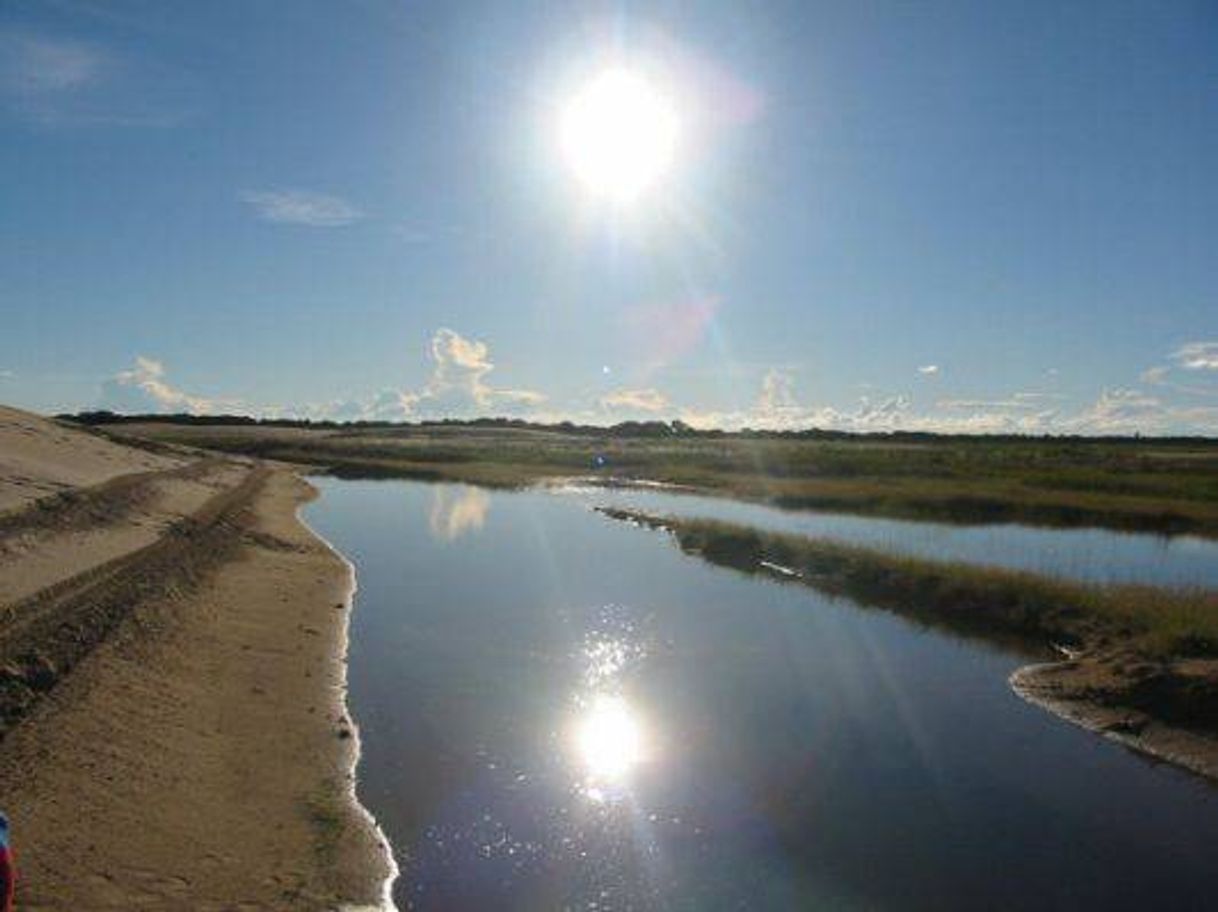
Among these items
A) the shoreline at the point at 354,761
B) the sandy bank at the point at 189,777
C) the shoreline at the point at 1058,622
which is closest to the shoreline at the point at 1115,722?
the shoreline at the point at 1058,622

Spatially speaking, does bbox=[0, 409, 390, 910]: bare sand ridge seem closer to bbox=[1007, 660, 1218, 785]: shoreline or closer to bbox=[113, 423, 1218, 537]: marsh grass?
bbox=[1007, 660, 1218, 785]: shoreline

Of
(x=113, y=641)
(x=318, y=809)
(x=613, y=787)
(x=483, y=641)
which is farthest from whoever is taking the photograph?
(x=483, y=641)

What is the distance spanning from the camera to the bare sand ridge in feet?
32.6

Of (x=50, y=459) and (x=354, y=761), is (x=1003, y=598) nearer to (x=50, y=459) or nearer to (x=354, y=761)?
(x=354, y=761)

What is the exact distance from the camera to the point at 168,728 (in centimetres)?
1359

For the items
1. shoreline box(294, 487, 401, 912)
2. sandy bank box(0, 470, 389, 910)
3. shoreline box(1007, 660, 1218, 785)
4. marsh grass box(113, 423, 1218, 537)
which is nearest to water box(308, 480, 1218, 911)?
shoreline box(294, 487, 401, 912)

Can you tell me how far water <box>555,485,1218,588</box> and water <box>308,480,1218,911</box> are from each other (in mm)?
9762

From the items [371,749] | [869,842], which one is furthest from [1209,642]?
[371,749]

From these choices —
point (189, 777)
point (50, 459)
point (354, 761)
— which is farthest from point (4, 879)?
point (50, 459)

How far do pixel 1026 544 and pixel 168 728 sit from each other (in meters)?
32.1

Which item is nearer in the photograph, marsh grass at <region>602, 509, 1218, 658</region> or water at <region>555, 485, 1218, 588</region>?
marsh grass at <region>602, 509, 1218, 658</region>

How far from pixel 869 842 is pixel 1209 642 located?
1063 cm

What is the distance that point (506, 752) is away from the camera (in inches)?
591

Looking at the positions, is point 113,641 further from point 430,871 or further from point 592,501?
point 592,501
